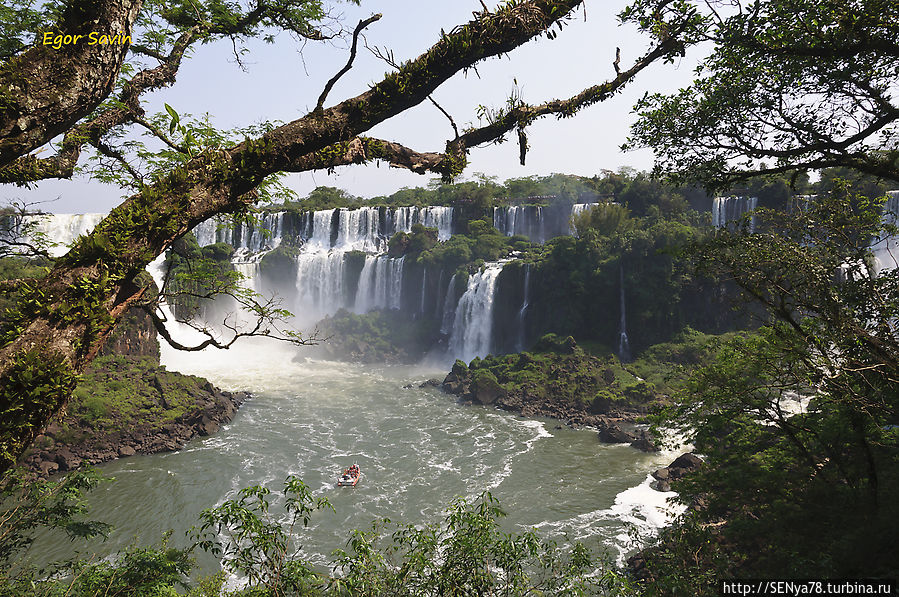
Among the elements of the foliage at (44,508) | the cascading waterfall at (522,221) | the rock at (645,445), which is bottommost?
the rock at (645,445)

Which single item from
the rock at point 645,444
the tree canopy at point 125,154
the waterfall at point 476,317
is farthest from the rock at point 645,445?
the tree canopy at point 125,154

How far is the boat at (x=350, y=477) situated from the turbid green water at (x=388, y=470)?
256mm

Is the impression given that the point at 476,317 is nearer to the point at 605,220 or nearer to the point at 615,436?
the point at 605,220

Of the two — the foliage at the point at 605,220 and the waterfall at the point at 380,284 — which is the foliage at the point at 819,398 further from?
the waterfall at the point at 380,284

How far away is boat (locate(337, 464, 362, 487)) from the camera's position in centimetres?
1576

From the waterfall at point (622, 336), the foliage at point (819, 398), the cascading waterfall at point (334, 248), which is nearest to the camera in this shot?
the foliage at point (819, 398)

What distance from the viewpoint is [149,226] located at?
124 inches

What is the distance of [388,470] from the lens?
56.7 feet

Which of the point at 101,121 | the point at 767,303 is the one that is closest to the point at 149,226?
the point at 101,121

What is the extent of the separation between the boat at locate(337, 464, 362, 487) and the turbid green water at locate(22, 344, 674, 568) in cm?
26

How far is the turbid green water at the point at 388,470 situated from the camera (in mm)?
13492

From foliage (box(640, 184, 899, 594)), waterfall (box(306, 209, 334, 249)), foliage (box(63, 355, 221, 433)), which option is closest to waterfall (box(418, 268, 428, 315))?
waterfall (box(306, 209, 334, 249))

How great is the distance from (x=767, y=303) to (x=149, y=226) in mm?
5998

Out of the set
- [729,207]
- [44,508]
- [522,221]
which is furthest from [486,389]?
[522,221]
